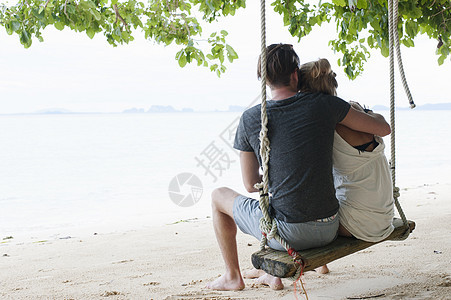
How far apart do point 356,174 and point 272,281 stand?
2.96 feet

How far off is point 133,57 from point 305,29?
47.5 m

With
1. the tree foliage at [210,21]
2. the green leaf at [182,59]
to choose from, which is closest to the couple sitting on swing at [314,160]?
the tree foliage at [210,21]

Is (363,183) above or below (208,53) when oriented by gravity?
below

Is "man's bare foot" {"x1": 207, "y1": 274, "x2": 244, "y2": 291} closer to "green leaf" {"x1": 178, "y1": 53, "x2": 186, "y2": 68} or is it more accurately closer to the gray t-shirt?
the gray t-shirt

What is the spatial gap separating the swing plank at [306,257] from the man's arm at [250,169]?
33 cm

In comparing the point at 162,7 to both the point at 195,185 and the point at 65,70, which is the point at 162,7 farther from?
the point at 65,70

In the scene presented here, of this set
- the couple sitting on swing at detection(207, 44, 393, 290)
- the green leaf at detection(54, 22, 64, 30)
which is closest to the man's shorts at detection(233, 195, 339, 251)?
the couple sitting on swing at detection(207, 44, 393, 290)

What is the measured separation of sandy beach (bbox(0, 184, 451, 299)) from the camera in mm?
2566

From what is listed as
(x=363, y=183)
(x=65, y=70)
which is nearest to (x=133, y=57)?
(x=65, y=70)

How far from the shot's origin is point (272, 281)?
2.63m

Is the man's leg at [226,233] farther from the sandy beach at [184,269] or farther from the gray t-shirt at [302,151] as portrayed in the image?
the gray t-shirt at [302,151]

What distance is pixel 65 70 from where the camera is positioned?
159 ft

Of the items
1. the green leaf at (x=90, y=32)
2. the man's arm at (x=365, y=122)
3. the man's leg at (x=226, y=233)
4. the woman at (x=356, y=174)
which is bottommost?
the man's leg at (x=226, y=233)

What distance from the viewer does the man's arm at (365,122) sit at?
202 centimetres
